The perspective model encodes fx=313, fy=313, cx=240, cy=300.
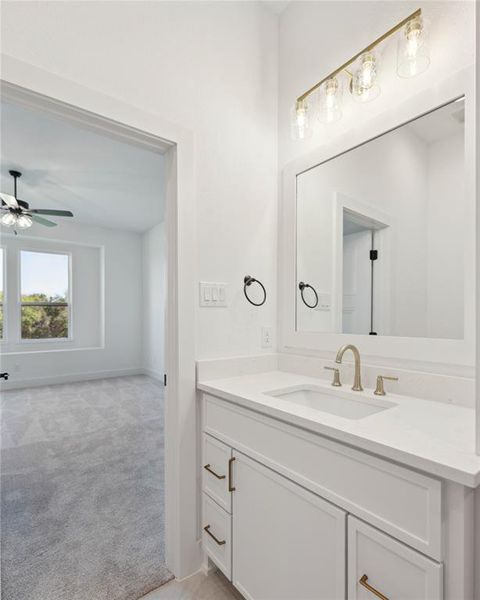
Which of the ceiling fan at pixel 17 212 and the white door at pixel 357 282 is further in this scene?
the ceiling fan at pixel 17 212

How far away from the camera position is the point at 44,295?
552 cm

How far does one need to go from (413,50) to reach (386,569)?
177 cm

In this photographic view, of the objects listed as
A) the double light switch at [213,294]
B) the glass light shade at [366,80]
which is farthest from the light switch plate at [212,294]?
the glass light shade at [366,80]

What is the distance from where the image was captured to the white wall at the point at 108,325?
17.2 feet

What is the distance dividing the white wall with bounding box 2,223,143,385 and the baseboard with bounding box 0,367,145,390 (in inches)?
0.5

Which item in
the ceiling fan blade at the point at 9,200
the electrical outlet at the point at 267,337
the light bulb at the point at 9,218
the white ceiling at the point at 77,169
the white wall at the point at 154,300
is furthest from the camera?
the white wall at the point at 154,300

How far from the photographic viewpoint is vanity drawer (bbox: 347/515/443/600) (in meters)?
0.72

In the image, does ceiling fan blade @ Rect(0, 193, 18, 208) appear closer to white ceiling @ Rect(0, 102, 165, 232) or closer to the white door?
white ceiling @ Rect(0, 102, 165, 232)

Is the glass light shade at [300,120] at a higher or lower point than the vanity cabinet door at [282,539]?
higher

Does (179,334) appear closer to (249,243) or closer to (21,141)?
(249,243)

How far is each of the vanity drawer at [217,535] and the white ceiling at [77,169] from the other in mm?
1988

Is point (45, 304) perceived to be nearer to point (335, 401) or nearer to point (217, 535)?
point (217, 535)

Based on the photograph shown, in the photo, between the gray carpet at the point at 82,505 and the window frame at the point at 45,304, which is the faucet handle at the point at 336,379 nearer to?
the gray carpet at the point at 82,505

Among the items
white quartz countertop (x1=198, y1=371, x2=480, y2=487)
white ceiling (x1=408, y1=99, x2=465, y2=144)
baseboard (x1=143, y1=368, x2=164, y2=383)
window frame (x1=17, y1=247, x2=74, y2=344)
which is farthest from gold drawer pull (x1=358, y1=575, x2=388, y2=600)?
window frame (x1=17, y1=247, x2=74, y2=344)
